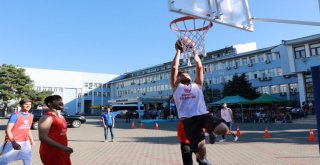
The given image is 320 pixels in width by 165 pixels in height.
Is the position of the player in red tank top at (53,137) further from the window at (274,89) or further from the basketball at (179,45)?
the window at (274,89)

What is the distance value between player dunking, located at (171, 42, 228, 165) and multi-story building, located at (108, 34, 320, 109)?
2783 centimetres

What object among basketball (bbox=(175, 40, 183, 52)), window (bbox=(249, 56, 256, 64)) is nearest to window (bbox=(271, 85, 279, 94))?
window (bbox=(249, 56, 256, 64))

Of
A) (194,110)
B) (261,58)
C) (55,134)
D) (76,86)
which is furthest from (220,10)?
(76,86)

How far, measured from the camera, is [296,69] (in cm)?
3797

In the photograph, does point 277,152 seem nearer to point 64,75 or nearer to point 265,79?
point 265,79

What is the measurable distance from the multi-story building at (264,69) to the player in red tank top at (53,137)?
28.5m

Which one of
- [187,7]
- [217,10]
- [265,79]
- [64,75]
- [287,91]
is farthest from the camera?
[64,75]

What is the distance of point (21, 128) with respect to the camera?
6430 millimetres

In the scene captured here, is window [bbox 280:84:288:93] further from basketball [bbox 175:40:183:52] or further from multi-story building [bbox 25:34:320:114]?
basketball [bbox 175:40:183:52]

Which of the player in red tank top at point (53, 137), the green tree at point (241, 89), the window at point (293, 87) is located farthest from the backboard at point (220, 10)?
the window at point (293, 87)

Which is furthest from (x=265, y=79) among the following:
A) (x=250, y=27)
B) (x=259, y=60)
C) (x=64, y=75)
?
(x=64, y=75)

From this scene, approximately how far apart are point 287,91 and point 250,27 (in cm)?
4574

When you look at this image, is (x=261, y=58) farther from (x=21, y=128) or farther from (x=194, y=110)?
(x=194, y=110)

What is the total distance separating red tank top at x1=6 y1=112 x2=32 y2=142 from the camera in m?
6.32
